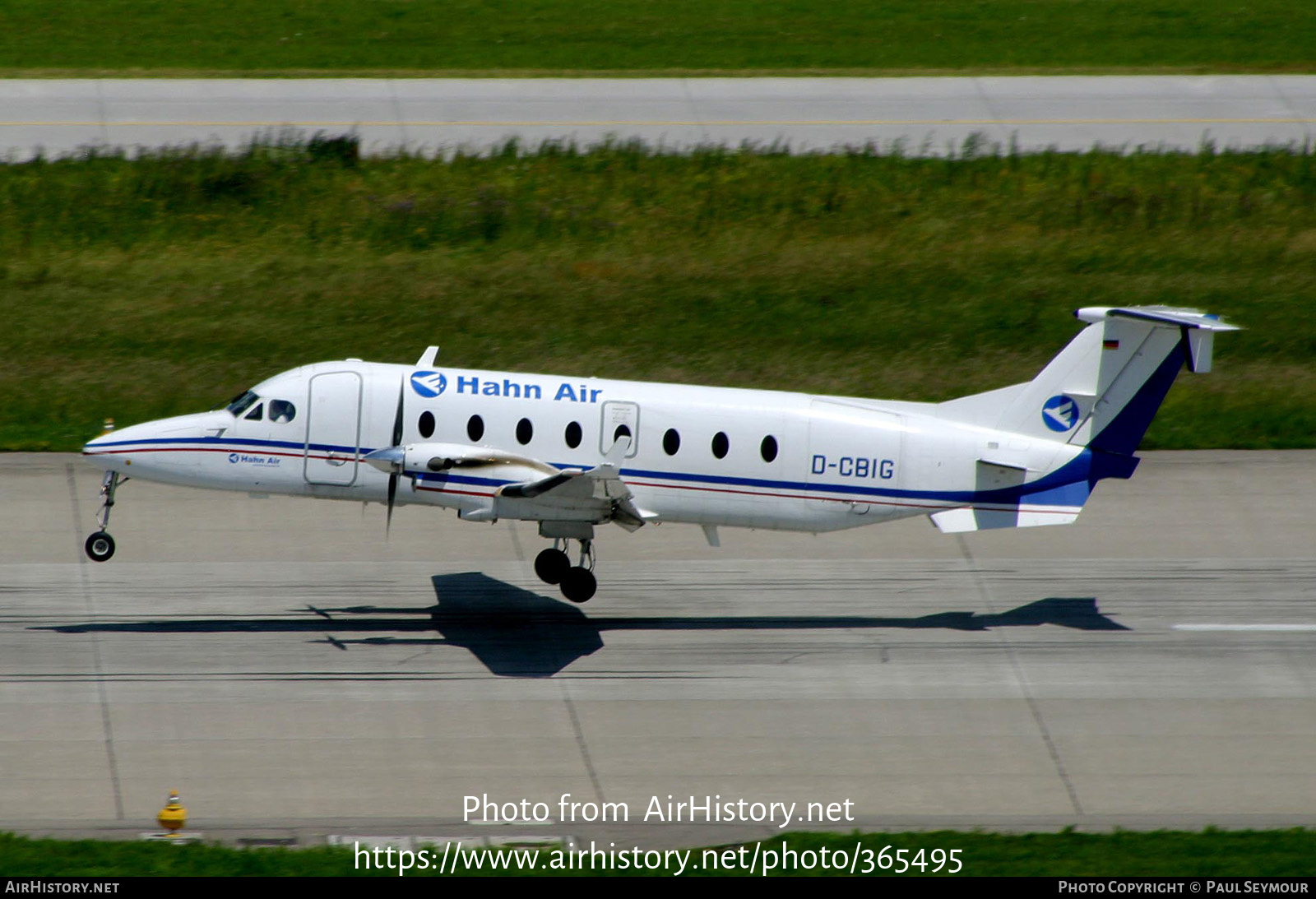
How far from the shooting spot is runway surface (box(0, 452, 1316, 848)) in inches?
690

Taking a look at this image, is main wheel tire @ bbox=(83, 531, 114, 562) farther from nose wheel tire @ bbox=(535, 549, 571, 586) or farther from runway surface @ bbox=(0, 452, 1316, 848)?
nose wheel tire @ bbox=(535, 549, 571, 586)

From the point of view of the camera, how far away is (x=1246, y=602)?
2317cm

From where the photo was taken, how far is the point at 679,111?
41875 mm

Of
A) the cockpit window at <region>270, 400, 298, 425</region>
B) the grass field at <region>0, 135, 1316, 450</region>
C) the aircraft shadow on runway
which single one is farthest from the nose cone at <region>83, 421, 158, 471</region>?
the grass field at <region>0, 135, 1316, 450</region>

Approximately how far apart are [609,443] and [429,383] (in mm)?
2543

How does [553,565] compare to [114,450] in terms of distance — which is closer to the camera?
[114,450]

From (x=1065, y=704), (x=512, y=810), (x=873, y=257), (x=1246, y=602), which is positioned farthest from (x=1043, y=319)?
(x=512, y=810)

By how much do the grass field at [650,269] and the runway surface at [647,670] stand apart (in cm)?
584

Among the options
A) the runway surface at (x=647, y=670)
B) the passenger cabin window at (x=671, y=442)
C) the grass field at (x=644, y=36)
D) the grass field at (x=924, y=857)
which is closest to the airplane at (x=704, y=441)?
the passenger cabin window at (x=671, y=442)

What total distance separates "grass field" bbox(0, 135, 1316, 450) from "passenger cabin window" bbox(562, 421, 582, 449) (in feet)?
34.7

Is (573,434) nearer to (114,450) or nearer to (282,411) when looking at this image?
(282,411)

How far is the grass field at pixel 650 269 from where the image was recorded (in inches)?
1278

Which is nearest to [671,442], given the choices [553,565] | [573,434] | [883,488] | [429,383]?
[573,434]

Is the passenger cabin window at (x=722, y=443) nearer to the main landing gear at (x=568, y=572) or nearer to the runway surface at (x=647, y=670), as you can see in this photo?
the main landing gear at (x=568, y=572)
